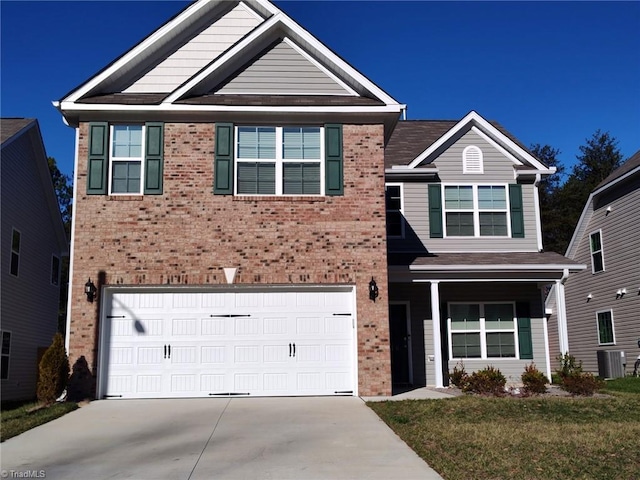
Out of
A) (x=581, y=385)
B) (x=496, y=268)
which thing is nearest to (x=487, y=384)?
(x=581, y=385)

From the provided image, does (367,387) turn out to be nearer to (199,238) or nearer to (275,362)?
(275,362)

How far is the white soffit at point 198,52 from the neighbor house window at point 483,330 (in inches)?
342

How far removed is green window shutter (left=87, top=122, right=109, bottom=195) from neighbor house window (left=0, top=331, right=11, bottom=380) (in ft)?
20.5

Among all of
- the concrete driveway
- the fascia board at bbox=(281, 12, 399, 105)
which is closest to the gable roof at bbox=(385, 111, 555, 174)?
the fascia board at bbox=(281, 12, 399, 105)

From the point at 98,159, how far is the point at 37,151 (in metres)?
6.84

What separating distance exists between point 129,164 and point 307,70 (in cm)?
433

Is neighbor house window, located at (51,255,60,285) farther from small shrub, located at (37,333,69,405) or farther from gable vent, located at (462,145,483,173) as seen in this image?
gable vent, located at (462,145,483,173)

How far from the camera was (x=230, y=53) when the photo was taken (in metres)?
14.0

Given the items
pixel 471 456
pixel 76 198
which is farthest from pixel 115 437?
pixel 76 198

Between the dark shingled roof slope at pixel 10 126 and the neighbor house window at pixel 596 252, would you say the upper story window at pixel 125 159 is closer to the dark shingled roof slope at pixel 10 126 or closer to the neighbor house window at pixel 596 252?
the dark shingled roof slope at pixel 10 126

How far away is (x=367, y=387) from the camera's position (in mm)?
12969

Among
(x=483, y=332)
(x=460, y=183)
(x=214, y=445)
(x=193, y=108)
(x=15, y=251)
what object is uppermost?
(x=193, y=108)

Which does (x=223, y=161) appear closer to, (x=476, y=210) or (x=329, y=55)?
(x=329, y=55)

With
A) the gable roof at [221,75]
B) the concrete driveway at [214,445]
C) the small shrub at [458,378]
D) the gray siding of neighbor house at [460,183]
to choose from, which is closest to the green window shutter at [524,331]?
the gray siding of neighbor house at [460,183]
